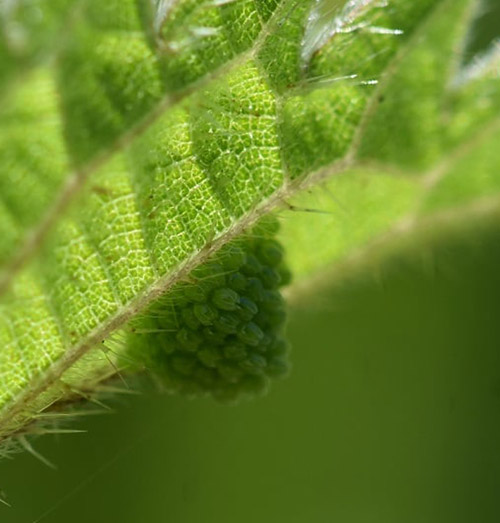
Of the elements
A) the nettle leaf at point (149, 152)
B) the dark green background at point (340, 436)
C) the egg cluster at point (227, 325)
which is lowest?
the dark green background at point (340, 436)

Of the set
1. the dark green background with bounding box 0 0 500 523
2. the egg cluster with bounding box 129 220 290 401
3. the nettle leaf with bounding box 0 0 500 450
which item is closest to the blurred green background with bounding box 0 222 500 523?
the dark green background with bounding box 0 0 500 523

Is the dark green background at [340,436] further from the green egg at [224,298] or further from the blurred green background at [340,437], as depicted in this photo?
the green egg at [224,298]

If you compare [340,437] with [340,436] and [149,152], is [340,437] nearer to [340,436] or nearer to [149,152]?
[340,436]

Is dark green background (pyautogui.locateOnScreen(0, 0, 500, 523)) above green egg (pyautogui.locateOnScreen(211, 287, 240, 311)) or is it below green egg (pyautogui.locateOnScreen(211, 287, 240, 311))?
below

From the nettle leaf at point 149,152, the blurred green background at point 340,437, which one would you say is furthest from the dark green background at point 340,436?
the nettle leaf at point 149,152

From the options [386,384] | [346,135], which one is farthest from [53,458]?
[346,135]

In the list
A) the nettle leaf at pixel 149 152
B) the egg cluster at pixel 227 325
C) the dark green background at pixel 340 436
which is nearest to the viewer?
the nettle leaf at pixel 149 152

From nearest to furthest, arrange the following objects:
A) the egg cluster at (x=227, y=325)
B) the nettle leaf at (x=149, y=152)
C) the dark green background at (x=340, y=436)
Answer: the nettle leaf at (x=149, y=152) → the egg cluster at (x=227, y=325) → the dark green background at (x=340, y=436)

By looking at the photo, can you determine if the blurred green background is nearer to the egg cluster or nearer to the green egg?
the egg cluster
